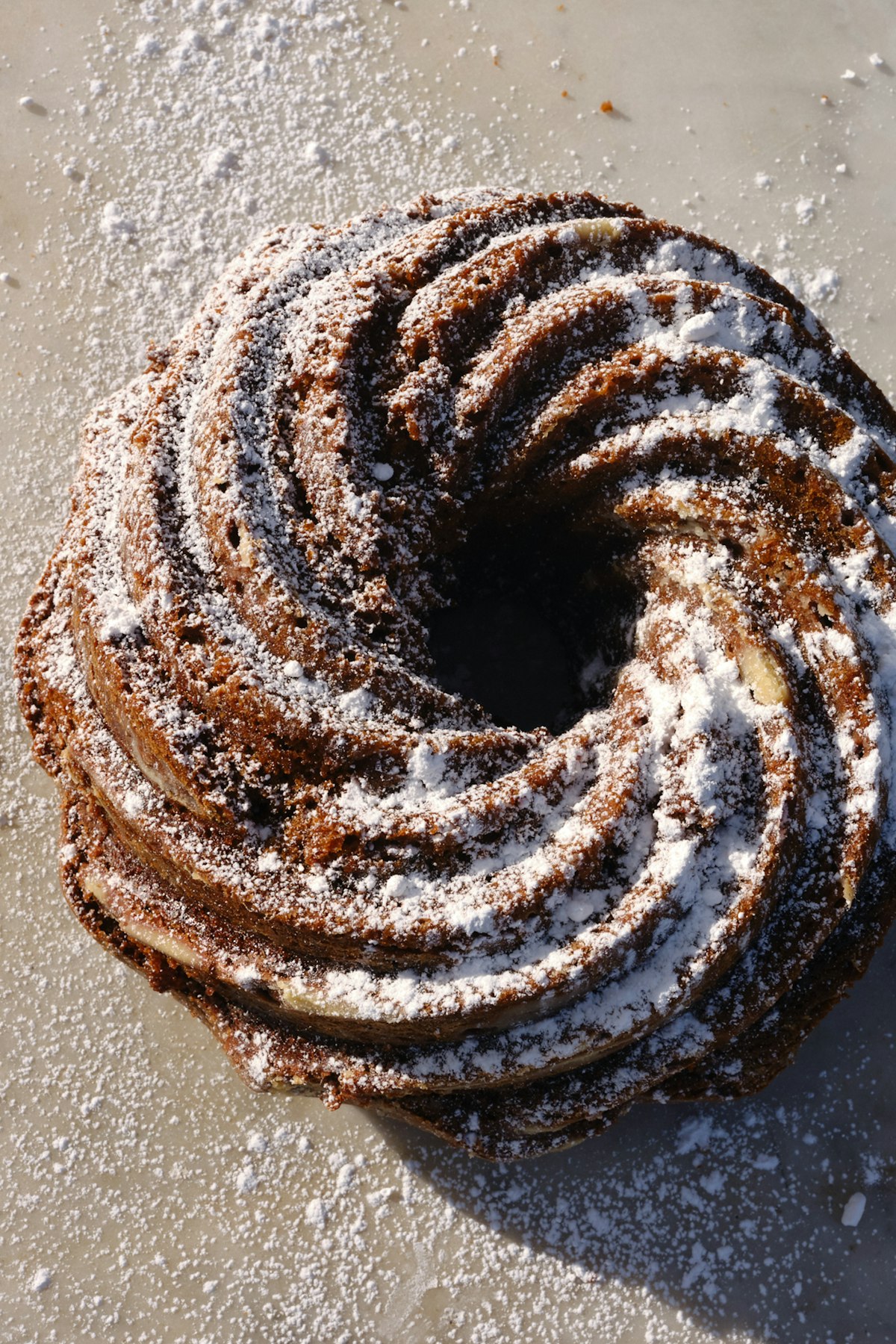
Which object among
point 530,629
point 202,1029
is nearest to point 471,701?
point 530,629

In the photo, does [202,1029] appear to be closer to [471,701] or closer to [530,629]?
[471,701]

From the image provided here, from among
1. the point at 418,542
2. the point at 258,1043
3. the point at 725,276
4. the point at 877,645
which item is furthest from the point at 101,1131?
the point at 725,276

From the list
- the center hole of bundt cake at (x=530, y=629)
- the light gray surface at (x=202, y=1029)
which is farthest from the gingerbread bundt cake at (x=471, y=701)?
the light gray surface at (x=202, y=1029)

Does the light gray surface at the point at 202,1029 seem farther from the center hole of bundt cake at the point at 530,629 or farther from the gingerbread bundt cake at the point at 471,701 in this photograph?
the center hole of bundt cake at the point at 530,629

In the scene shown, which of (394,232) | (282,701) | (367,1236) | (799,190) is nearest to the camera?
(282,701)

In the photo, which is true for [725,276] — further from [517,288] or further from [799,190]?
[799,190]
